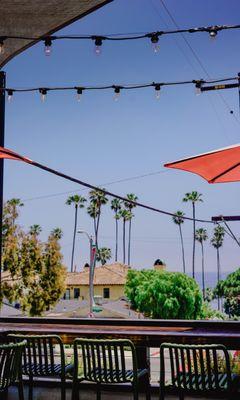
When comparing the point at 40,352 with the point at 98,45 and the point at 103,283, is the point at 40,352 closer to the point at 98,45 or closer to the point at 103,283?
the point at 98,45

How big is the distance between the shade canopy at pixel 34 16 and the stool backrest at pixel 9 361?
567 cm

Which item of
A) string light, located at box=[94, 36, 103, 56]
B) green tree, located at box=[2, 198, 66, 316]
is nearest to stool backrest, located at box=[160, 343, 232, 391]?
string light, located at box=[94, 36, 103, 56]

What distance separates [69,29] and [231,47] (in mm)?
2933

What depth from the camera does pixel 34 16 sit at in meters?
8.06

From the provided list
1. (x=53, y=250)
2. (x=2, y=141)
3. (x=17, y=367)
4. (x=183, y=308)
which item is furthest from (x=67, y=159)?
(x=17, y=367)

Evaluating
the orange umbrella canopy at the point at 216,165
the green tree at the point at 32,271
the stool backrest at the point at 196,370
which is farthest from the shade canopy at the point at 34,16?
the green tree at the point at 32,271

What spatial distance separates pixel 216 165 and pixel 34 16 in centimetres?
470

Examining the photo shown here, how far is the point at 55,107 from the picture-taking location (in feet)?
48.8

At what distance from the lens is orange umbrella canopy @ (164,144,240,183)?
15.7 feet

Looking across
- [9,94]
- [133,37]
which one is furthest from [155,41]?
[9,94]

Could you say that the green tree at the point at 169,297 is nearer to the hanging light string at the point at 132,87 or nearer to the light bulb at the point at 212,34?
the hanging light string at the point at 132,87

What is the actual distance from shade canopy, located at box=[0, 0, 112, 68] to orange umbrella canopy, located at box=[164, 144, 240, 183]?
13.7 ft

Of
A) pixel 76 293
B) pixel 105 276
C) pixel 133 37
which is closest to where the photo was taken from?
pixel 133 37

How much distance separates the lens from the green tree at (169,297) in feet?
130
